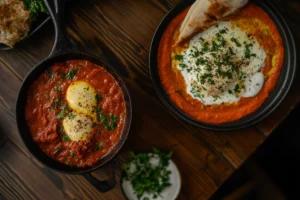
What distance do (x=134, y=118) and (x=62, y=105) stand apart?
2.13 feet

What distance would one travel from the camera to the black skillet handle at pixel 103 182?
3.51 metres

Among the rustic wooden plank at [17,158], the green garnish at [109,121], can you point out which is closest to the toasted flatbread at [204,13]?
the green garnish at [109,121]

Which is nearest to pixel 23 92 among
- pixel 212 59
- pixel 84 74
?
pixel 84 74

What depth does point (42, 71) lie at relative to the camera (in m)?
3.59

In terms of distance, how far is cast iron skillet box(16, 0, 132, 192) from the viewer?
347 centimetres

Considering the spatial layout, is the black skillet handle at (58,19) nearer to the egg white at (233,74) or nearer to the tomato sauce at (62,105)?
the tomato sauce at (62,105)

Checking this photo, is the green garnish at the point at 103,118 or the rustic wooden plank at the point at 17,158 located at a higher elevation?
the green garnish at the point at 103,118

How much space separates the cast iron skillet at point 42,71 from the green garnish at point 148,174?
27 cm

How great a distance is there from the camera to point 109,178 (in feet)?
12.4

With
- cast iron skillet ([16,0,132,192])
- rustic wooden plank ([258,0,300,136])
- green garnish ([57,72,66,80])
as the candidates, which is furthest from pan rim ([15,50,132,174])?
rustic wooden plank ([258,0,300,136])

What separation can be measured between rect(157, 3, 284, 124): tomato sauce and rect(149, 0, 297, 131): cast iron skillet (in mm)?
37

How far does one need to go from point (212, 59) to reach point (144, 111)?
29.7 inches

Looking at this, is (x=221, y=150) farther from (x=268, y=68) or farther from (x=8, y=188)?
(x=8, y=188)

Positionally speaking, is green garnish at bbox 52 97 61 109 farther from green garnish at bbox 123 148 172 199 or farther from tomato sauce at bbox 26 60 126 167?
green garnish at bbox 123 148 172 199
